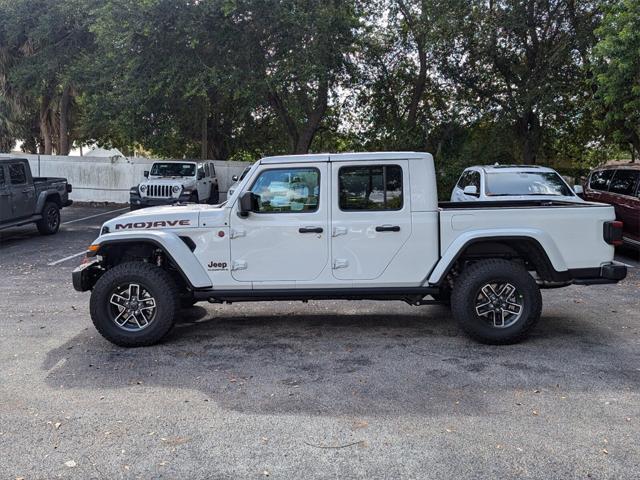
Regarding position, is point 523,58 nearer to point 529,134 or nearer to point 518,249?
point 529,134

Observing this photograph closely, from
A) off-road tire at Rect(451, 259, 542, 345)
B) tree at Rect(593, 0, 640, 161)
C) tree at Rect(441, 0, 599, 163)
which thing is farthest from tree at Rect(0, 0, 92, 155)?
off-road tire at Rect(451, 259, 542, 345)

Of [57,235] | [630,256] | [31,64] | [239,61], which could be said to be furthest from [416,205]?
[31,64]

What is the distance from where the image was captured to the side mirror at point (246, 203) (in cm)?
567

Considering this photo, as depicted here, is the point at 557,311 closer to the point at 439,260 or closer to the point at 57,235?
the point at 439,260

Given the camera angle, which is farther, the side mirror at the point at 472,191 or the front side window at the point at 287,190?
the side mirror at the point at 472,191

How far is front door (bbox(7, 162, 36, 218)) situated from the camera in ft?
41.8

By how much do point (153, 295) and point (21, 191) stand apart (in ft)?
29.4

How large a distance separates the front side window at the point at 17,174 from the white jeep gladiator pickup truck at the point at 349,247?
8296mm

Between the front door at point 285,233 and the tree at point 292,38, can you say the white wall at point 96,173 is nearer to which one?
the tree at point 292,38

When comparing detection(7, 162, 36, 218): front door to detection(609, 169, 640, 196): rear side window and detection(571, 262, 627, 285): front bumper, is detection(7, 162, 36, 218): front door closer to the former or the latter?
detection(571, 262, 627, 285): front bumper

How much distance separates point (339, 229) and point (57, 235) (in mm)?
10806

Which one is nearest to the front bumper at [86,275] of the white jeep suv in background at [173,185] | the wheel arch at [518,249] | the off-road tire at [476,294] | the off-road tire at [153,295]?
the off-road tire at [153,295]

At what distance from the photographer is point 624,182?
11.3m

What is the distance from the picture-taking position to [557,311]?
7.18 m
